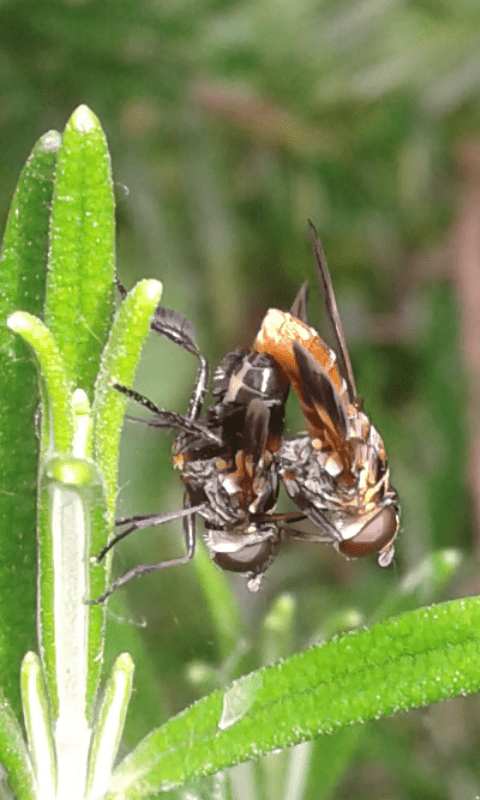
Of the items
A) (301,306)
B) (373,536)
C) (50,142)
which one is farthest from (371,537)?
(50,142)

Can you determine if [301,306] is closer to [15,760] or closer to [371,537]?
[371,537]

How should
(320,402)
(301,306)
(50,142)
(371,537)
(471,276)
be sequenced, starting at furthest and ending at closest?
1. (471,276)
2. (301,306)
3. (371,537)
4. (320,402)
5. (50,142)

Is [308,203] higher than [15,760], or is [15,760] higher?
[308,203]

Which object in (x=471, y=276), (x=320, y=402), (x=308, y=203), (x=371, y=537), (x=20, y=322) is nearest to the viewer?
(x=20, y=322)

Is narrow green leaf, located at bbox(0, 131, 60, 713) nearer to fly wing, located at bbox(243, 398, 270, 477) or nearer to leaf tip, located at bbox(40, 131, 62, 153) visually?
leaf tip, located at bbox(40, 131, 62, 153)

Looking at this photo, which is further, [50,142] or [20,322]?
[50,142]

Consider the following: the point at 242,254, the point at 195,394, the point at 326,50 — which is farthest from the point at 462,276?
the point at 195,394

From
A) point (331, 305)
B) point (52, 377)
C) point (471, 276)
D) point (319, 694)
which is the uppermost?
point (471, 276)

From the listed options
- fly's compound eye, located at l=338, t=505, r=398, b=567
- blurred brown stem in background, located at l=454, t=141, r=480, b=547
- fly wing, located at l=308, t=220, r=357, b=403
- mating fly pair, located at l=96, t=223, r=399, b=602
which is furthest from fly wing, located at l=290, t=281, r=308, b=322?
blurred brown stem in background, located at l=454, t=141, r=480, b=547
